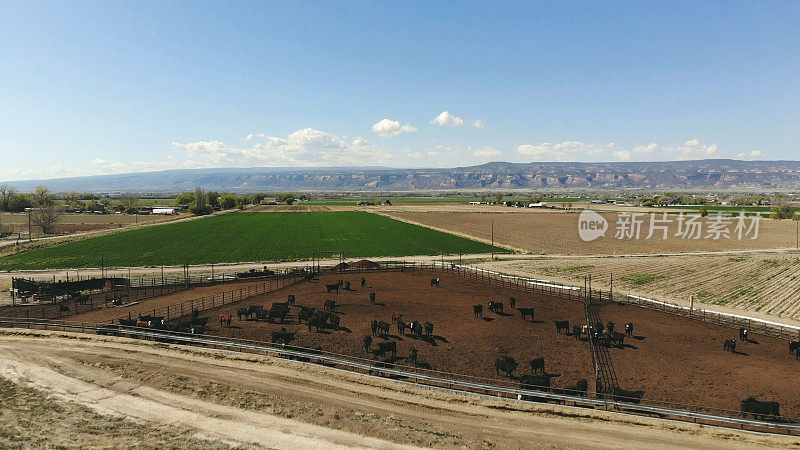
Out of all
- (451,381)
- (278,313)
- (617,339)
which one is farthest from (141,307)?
(617,339)

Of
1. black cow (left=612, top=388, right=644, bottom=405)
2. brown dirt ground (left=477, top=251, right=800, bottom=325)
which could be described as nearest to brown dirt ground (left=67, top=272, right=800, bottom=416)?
black cow (left=612, top=388, right=644, bottom=405)

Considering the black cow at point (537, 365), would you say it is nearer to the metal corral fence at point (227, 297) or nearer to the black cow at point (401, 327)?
the black cow at point (401, 327)

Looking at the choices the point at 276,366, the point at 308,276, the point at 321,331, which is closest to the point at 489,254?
the point at 308,276

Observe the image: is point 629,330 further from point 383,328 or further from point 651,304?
point 383,328

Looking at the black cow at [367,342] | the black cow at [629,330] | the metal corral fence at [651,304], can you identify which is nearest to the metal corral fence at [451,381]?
the black cow at [367,342]

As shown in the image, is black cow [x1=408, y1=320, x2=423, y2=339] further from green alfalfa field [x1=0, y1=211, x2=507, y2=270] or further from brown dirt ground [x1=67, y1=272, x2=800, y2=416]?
green alfalfa field [x1=0, y1=211, x2=507, y2=270]

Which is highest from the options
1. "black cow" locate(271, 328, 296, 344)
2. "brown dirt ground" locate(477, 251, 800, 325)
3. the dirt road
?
"black cow" locate(271, 328, 296, 344)
